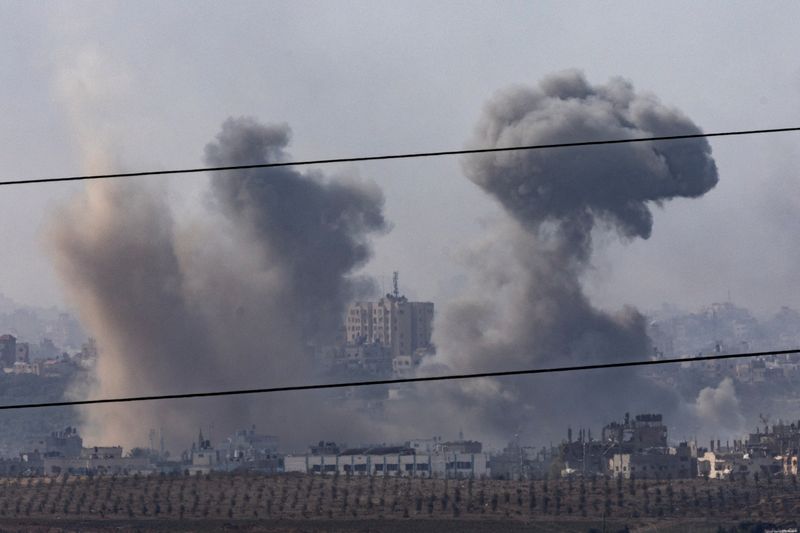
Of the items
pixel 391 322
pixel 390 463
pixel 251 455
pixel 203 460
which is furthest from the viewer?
pixel 391 322

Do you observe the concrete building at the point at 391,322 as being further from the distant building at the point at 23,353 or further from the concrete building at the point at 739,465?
the distant building at the point at 23,353

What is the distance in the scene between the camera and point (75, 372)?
7106 centimetres

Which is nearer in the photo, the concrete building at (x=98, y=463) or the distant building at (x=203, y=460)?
the distant building at (x=203, y=460)

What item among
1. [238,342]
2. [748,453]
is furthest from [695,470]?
[238,342]

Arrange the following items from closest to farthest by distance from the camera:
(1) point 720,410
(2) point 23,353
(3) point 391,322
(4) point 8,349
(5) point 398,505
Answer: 1. (5) point 398,505
2. (1) point 720,410
3. (3) point 391,322
4. (4) point 8,349
5. (2) point 23,353

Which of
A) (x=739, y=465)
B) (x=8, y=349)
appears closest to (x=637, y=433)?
(x=739, y=465)

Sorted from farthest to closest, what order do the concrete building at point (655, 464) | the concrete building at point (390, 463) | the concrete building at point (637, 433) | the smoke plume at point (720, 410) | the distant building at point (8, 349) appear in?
1. the distant building at point (8, 349)
2. the smoke plume at point (720, 410)
3. the concrete building at point (637, 433)
4. the concrete building at point (390, 463)
5. the concrete building at point (655, 464)

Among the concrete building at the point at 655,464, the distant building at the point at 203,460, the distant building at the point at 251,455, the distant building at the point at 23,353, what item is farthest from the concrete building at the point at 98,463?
the concrete building at the point at 655,464

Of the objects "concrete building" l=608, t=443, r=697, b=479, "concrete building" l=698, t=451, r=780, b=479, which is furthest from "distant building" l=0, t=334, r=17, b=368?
"concrete building" l=698, t=451, r=780, b=479

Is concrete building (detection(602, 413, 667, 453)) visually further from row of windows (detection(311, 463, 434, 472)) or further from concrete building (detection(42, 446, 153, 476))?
concrete building (detection(42, 446, 153, 476))

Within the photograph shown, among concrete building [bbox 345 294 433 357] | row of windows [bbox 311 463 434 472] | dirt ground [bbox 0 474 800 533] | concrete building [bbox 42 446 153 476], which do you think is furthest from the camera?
concrete building [bbox 345 294 433 357]

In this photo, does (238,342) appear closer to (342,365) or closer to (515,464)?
(342,365)

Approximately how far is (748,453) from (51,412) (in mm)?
40111

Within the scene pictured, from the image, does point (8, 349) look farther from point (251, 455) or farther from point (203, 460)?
point (251, 455)
